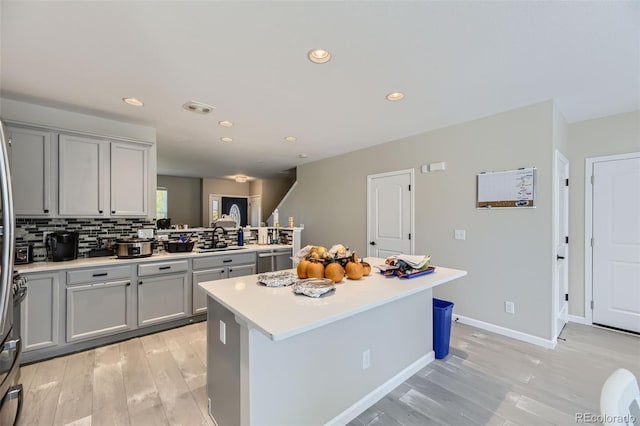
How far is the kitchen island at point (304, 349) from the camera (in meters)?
1.33

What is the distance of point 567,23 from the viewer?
160cm

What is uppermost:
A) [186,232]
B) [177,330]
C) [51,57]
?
[51,57]

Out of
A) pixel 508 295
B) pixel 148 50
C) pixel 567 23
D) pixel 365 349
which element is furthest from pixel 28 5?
pixel 508 295

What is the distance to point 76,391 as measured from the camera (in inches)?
81.5

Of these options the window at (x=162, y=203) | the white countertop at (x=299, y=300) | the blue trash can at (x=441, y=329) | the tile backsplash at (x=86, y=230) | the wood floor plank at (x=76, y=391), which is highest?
the window at (x=162, y=203)

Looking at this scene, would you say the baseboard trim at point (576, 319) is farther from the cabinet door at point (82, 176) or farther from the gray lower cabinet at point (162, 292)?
the cabinet door at point (82, 176)

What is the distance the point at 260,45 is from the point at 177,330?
3161mm

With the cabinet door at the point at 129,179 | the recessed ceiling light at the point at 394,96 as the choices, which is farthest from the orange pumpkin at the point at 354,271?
the cabinet door at the point at 129,179

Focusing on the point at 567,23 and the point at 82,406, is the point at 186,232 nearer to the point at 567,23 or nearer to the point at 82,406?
the point at 82,406

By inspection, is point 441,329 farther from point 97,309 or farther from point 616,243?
point 97,309

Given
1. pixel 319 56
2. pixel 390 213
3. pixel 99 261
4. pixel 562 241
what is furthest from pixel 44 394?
pixel 562 241

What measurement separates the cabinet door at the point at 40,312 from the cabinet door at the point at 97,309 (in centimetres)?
10

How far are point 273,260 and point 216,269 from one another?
2.98 ft

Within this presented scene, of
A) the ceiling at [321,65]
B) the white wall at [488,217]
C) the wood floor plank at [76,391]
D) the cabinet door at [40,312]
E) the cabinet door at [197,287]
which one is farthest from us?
the cabinet door at [197,287]
